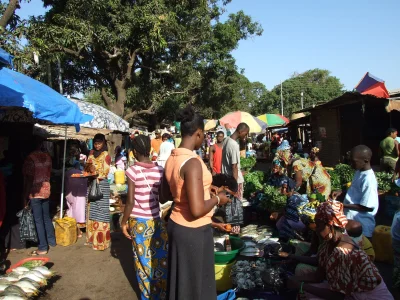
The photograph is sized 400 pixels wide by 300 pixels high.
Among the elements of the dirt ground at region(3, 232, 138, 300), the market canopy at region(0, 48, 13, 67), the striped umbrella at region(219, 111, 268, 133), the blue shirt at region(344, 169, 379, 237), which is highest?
the striped umbrella at region(219, 111, 268, 133)

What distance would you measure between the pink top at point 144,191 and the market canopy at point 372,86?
32.0 ft

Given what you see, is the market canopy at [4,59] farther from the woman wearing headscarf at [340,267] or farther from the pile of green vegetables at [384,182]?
the pile of green vegetables at [384,182]

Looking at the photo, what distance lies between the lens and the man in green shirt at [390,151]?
323 inches

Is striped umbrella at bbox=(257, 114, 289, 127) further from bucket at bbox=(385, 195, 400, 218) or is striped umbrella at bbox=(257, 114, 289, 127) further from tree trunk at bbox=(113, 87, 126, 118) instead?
bucket at bbox=(385, 195, 400, 218)

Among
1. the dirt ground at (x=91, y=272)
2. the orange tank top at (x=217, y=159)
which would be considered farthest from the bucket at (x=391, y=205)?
the dirt ground at (x=91, y=272)

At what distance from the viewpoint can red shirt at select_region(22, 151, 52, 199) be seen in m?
4.96

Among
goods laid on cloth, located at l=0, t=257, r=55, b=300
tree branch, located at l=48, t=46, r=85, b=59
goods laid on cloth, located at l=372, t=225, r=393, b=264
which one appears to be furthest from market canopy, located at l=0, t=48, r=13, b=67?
tree branch, located at l=48, t=46, r=85, b=59

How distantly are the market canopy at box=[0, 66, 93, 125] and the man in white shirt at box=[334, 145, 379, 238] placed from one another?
165 inches

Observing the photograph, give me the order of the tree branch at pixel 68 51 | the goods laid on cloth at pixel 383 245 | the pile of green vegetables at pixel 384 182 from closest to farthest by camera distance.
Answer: the goods laid on cloth at pixel 383 245 → the pile of green vegetables at pixel 384 182 → the tree branch at pixel 68 51

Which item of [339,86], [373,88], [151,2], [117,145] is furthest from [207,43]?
[339,86]

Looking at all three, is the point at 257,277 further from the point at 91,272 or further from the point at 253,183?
the point at 253,183

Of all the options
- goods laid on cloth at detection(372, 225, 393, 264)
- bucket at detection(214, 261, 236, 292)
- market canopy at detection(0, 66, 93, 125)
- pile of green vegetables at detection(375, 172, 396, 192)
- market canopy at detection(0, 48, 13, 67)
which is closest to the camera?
market canopy at detection(0, 48, 13, 67)

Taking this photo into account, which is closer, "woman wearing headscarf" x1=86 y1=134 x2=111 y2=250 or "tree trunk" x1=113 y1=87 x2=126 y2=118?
"woman wearing headscarf" x1=86 y1=134 x2=111 y2=250

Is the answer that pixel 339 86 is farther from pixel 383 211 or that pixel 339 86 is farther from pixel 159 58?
pixel 383 211
